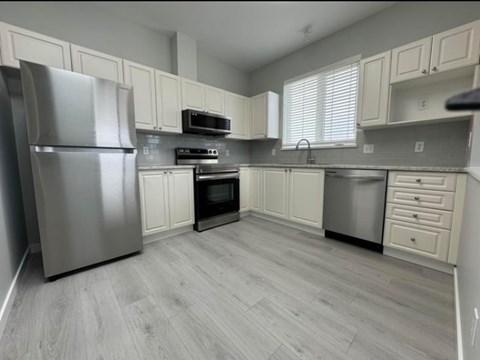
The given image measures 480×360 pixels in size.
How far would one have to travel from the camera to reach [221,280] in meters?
1.62

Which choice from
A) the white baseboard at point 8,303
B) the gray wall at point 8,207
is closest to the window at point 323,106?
the gray wall at point 8,207

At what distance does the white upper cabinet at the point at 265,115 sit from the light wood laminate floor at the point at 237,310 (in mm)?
2044

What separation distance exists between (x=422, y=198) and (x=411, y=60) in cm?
128

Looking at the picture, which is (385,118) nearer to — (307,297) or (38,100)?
(307,297)

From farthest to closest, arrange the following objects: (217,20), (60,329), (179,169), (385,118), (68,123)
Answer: (179,169) < (385,118) < (68,123) < (60,329) < (217,20)

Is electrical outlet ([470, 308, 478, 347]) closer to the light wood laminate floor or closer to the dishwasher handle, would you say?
the light wood laminate floor

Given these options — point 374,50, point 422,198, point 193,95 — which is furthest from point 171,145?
point 422,198

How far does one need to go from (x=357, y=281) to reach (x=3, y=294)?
7.88ft

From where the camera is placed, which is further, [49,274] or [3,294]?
[49,274]

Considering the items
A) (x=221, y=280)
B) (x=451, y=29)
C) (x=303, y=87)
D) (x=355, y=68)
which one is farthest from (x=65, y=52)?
(x=451, y=29)

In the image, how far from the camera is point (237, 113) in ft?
11.1

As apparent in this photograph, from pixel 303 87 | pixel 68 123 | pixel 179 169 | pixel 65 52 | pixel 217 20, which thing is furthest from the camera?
pixel 303 87

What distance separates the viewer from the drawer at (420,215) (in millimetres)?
1686

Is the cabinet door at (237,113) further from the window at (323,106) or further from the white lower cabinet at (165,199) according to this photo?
the white lower cabinet at (165,199)
